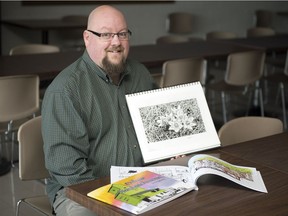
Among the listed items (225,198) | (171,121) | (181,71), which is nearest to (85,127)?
(171,121)

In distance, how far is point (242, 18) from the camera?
9609mm

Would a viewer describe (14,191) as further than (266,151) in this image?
Yes

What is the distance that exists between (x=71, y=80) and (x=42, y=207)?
59 centimetres

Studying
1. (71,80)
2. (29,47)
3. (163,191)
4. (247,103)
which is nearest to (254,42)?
(247,103)

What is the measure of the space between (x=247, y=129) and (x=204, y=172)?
106 centimetres

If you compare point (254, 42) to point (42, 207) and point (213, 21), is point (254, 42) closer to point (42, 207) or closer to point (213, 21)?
point (213, 21)

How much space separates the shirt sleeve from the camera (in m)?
2.20

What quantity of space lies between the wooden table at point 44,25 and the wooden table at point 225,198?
14.1 ft

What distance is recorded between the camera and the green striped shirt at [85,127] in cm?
221

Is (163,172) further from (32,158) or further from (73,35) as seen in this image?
(73,35)

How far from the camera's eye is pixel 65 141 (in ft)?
7.25

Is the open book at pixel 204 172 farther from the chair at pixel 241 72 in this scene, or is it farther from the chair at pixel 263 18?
the chair at pixel 263 18

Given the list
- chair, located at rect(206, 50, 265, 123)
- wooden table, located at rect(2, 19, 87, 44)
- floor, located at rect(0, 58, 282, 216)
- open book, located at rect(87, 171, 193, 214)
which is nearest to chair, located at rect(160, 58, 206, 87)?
chair, located at rect(206, 50, 265, 123)

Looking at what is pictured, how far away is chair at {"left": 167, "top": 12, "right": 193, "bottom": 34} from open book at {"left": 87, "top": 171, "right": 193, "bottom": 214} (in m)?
6.43
